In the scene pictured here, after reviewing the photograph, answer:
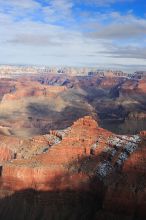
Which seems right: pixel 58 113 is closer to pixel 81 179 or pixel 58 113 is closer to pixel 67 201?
pixel 81 179

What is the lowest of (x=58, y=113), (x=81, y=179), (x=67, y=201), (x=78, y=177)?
(x=58, y=113)

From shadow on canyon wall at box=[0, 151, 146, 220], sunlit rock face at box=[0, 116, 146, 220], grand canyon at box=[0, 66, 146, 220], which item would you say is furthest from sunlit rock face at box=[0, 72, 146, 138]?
shadow on canyon wall at box=[0, 151, 146, 220]

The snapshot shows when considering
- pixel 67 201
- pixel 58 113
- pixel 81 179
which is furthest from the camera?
pixel 58 113

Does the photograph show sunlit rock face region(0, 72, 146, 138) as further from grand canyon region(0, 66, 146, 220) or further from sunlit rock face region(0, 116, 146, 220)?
sunlit rock face region(0, 116, 146, 220)

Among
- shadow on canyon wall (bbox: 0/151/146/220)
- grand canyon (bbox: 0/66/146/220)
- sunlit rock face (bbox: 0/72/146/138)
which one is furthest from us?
sunlit rock face (bbox: 0/72/146/138)

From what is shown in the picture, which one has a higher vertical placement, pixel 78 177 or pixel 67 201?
pixel 78 177

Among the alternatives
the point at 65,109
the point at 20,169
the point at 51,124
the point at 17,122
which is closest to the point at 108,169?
the point at 20,169

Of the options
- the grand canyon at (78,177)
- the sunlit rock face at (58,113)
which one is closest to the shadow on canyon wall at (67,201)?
the grand canyon at (78,177)

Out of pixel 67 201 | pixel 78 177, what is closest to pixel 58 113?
pixel 78 177
